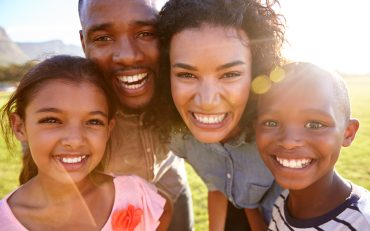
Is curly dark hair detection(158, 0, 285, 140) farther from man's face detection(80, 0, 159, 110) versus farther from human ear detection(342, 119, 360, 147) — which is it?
human ear detection(342, 119, 360, 147)

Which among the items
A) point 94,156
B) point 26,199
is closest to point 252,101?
point 94,156

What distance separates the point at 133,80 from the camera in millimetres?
2822

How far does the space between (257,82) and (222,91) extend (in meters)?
0.35

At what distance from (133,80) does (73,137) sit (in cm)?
78

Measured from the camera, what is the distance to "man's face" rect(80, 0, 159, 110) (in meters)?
2.72

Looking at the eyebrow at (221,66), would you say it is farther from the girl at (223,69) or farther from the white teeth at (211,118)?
the white teeth at (211,118)

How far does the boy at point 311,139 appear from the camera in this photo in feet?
6.86

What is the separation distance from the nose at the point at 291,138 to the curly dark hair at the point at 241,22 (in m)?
0.46

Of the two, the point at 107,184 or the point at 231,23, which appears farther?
the point at 107,184

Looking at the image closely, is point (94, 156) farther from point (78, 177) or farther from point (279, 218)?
point (279, 218)

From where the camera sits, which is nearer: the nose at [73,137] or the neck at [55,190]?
the nose at [73,137]

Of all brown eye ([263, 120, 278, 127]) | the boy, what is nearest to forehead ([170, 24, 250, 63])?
the boy

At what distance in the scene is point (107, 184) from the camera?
2.55m

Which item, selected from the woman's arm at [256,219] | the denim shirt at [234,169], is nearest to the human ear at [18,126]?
the denim shirt at [234,169]
